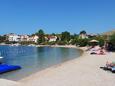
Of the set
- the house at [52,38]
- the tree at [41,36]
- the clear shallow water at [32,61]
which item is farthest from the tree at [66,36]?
the clear shallow water at [32,61]

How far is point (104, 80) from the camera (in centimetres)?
2012

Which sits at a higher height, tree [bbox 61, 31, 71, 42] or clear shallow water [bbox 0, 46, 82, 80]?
tree [bbox 61, 31, 71, 42]

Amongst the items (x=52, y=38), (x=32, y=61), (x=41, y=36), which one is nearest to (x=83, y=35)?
(x=52, y=38)

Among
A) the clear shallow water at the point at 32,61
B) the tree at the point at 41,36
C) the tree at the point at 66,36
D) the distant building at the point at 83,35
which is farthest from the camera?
the tree at the point at 41,36

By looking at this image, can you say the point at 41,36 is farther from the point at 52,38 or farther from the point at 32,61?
the point at 32,61

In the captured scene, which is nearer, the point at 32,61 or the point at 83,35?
the point at 32,61

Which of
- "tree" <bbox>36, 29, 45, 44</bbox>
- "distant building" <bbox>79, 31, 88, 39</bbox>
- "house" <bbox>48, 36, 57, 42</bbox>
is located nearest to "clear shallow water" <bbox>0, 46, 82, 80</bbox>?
"distant building" <bbox>79, 31, 88, 39</bbox>

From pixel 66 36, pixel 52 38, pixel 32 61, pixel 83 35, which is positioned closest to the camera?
pixel 32 61

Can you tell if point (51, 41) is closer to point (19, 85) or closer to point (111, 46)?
point (111, 46)

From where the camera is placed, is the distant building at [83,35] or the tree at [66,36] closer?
the distant building at [83,35]

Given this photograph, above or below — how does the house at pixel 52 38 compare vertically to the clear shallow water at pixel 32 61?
above

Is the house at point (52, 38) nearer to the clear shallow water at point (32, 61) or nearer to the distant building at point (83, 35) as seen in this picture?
the distant building at point (83, 35)

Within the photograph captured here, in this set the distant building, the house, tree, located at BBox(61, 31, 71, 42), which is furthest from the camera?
the house

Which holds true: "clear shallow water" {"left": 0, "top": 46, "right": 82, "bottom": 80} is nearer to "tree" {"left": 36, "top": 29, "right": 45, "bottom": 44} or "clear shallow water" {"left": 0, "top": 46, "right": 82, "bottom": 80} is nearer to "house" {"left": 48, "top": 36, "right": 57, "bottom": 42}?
"tree" {"left": 36, "top": 29, "right": 45, "bottom": 44}
